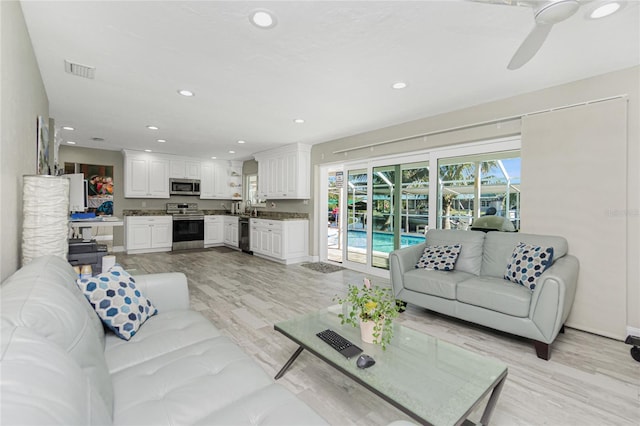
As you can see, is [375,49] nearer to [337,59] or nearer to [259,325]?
[337,59]

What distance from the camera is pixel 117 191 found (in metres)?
6.85

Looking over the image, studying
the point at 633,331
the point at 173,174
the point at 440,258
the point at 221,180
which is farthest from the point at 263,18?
the point at 221,180

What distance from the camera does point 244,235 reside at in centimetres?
687

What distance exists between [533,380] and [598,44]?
103 inches

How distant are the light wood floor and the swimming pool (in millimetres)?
1187

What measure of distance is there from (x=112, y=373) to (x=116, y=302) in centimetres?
50

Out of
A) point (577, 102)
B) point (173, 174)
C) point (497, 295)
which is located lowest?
point (497, 295)

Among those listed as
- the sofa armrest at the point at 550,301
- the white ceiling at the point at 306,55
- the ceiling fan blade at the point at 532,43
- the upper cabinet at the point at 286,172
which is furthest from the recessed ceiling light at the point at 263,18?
the upper cabinet at the point at 286,172

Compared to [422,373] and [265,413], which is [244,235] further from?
[265,413]

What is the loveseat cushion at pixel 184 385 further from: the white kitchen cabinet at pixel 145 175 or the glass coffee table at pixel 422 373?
the white kitchen cabinet at pixel 145 175

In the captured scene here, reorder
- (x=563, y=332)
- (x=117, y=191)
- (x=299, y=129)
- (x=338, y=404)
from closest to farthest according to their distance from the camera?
(x=338, y=404), (x=563, y=332), (x=299, y=129), (x=117, y=191)

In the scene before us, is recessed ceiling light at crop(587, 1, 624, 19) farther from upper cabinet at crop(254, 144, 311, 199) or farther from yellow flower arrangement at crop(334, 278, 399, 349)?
upper cabinet at crop(254, 144, 311, 199)

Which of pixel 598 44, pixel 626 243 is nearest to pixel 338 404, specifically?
pixel 626 243

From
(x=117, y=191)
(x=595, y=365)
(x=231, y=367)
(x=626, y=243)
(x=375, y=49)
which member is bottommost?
(x=595, y=365)
